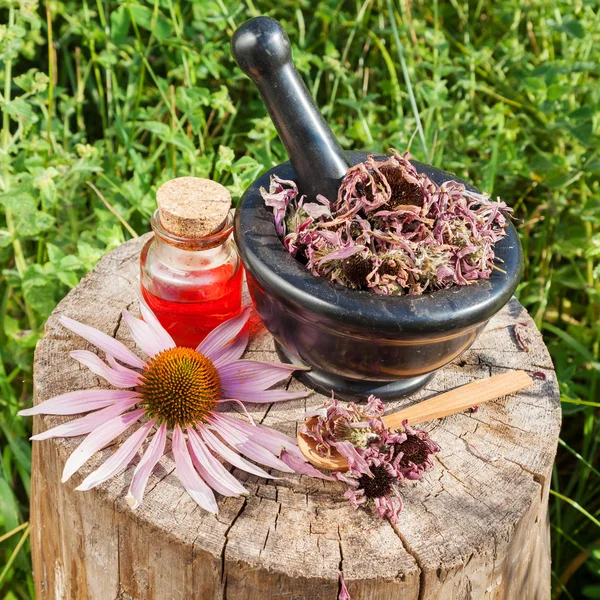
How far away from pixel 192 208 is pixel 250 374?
1.22ft

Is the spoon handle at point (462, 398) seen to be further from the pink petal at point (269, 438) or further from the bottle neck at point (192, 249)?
the bottle neck at point (192, 249)

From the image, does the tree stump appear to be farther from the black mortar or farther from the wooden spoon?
the black mortar

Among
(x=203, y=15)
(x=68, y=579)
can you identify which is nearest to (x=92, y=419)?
(x=68, y=579)

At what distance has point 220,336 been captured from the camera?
177cm

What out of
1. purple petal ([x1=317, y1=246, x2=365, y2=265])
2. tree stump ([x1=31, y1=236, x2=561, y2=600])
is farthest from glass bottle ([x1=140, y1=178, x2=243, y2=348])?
purple petal ([x1=317, y1=246, x2=365, y2=265])

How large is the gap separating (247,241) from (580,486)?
4.83ft

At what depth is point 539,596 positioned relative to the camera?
6.42 ft

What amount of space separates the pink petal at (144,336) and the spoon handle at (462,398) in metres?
0.52

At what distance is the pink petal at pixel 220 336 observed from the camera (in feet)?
5.75

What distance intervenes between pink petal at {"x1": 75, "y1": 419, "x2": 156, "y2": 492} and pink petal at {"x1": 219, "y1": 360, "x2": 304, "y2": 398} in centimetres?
20

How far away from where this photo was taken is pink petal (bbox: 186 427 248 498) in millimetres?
1485

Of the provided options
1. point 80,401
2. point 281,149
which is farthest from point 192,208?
point 281,149

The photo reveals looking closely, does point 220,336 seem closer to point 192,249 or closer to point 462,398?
point 192,249

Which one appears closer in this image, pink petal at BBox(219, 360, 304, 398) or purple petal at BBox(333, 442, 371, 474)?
purple petal at BBox(333, 442, 371, 474)
